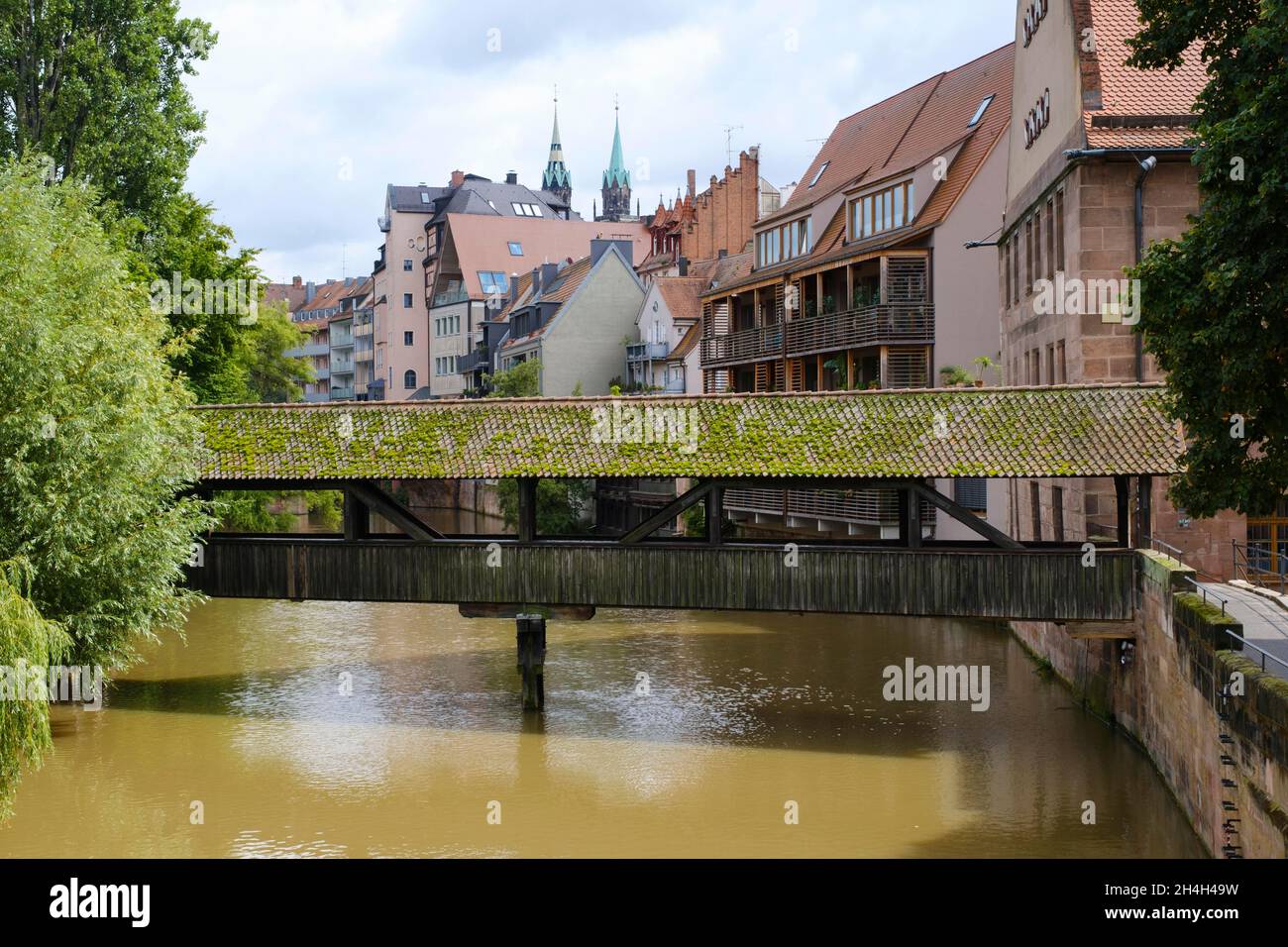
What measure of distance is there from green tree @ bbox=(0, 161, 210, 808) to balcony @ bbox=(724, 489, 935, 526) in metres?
12.2

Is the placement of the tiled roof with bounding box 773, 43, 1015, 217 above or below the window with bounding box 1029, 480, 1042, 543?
above

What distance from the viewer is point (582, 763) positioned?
691 inches

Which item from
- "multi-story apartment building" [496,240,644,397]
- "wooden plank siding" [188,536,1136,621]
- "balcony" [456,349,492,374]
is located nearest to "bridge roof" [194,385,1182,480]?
"wooden plank siding" [188,536,1136,621]

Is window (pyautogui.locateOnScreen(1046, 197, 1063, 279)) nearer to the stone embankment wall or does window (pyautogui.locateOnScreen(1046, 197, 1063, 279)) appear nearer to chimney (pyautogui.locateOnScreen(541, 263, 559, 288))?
the stone embankment wall

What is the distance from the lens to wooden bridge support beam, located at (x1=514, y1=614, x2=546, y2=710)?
65.5 feet

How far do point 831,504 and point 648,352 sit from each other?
2080 centimetres

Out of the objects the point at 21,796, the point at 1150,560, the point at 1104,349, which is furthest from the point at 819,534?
the point at 21,796

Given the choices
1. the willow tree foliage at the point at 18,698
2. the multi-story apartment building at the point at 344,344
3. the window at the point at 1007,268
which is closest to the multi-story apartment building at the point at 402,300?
the multi-story apartment building at the point at 344,344

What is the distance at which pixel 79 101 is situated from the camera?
27891 mm

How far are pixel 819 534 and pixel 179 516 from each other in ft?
54.6

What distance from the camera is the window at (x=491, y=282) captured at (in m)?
69.8

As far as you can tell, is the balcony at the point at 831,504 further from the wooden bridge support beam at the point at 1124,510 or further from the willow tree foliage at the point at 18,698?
the willow tree foliage at the point at 18,698
